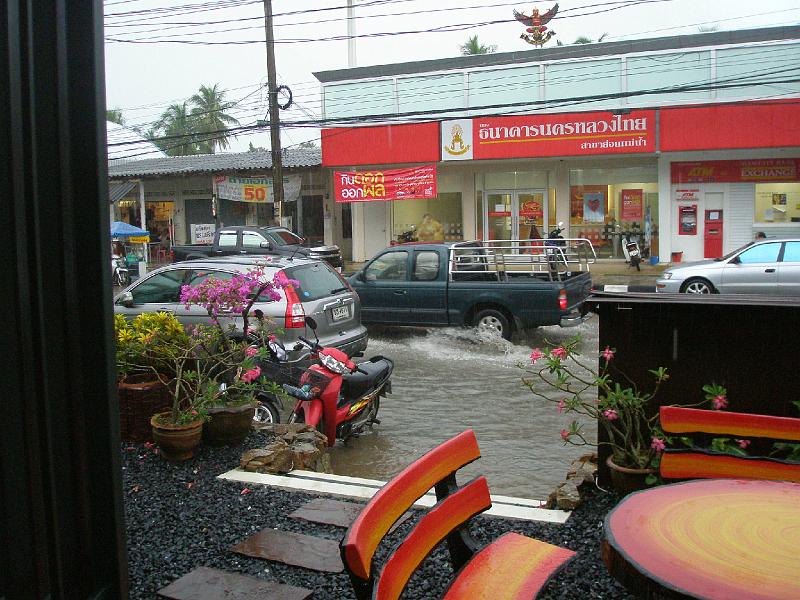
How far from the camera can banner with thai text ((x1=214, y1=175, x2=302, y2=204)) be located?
86.1 feet

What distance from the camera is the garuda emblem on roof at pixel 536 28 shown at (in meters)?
26.4

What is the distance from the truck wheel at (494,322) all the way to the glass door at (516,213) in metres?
12.5

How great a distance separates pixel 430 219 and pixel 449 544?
921 inches

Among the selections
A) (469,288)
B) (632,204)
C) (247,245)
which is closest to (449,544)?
(469,288)

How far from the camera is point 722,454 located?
3.65 meters

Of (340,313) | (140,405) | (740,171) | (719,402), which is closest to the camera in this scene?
(719,402)

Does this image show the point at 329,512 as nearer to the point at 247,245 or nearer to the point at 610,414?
the point at 610,414

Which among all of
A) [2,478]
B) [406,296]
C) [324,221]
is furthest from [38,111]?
[324,221]

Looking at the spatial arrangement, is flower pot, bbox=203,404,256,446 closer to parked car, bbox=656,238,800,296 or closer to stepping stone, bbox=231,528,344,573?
stepping stone, bbox=231,528,344,573

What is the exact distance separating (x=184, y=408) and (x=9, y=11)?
4249mm

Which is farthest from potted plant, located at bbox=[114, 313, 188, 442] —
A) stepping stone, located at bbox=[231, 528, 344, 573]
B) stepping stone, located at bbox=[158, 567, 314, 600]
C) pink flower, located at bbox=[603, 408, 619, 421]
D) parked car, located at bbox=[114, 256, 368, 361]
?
pink flower, located at bbox=[603, 408, 619, 421]

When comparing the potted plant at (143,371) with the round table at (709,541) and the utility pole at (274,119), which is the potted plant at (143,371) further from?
the utility pole at (274,119)

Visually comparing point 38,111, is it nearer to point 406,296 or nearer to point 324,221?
point 406,296

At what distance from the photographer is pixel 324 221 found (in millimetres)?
28922
